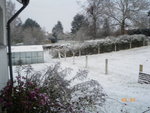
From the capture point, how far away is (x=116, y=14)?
66.0 feet

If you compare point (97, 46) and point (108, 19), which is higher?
point (108, 19)

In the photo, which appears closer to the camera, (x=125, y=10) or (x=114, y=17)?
(x=125, y=10)

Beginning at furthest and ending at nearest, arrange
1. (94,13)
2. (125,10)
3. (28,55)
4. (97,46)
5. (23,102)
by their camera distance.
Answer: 1. (94,13)
2. (125,10)
3. (97,46)
4. (28,55)
5. (23,102)

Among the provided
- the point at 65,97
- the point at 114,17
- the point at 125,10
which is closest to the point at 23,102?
the point at 65,97

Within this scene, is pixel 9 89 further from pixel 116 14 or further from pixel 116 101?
pixel 116 14

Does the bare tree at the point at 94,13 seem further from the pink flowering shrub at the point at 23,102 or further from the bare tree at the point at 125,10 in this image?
the pink flowering shrub at the point at 23,102

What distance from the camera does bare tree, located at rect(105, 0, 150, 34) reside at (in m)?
19.1

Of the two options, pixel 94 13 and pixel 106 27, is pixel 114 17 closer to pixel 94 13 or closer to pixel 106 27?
pixel 106 27

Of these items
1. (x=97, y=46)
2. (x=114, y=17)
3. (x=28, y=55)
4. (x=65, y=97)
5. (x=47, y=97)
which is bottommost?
(x=65, y=97)

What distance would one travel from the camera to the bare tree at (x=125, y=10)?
752 inches

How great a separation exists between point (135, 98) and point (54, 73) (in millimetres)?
2371

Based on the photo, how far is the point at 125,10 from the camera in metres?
19.5

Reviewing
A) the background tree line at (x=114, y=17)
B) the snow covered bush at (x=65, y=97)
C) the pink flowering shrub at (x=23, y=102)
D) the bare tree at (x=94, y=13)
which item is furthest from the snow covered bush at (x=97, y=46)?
the pink flowering shrub at (x=23, y=102)

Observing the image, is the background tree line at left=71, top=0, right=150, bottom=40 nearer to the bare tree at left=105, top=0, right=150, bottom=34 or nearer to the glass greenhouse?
the bare tree at left=105, top=0, right=150, bottom=34
